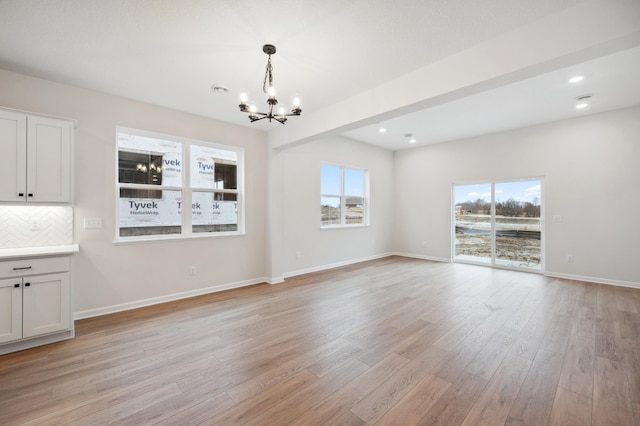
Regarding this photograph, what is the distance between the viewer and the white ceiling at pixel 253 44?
2.09 m

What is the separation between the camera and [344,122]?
12.3 feet

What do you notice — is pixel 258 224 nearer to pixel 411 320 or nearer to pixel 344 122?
pixel 344 122

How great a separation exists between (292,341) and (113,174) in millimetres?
3258

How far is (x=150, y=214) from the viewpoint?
13.0 feet

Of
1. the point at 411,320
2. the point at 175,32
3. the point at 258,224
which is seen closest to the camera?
the point at 175,32

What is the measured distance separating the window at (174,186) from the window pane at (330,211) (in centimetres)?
197

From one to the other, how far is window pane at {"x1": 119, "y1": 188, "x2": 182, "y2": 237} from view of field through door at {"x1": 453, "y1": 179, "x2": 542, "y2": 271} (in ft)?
20.7

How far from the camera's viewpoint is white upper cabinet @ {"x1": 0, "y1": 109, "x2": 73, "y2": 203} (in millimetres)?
2725

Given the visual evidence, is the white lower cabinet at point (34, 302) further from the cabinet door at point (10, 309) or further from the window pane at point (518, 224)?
the window pane at point (518, 224)

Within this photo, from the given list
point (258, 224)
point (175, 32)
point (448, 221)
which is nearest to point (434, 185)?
point (448, 221)

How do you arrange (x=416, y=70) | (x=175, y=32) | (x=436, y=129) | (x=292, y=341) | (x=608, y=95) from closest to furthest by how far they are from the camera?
(x=175, y=32) < (x=292, y=341) < (x=416, y=70) < (x=608, y=95) < (x=436, y=129)

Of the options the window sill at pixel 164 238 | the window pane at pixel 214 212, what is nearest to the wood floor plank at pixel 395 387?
the window sill at pixel 164 238

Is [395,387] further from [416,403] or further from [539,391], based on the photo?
[539,391]

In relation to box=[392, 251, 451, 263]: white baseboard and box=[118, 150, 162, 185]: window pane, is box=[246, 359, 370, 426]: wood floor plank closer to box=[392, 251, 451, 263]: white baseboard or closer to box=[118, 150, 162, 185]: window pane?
box=[118, 150, 162, 185]: window pane
